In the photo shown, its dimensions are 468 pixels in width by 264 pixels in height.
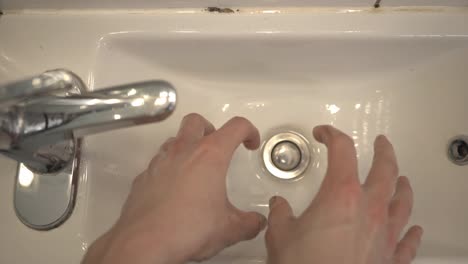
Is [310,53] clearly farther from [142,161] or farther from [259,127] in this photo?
[142,161]

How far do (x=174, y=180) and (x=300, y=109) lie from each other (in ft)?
0.67

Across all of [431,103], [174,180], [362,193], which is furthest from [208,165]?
[431,103]

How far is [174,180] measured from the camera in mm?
323

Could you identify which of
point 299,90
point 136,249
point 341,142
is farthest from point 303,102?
point 136,249

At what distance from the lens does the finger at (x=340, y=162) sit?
0.31m

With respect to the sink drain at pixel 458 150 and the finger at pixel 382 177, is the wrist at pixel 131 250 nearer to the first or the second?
the finger at pixel 382 177

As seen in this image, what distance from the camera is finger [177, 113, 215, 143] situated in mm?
362

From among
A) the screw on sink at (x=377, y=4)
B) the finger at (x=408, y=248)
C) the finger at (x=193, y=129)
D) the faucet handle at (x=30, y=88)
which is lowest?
the finger at (x=408, y=248)

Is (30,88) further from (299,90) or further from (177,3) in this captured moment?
(299,90)

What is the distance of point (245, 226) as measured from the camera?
0.35 metres

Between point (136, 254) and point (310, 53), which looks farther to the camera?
point (310, 53)

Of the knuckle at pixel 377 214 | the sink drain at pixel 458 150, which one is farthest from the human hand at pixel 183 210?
the sink drain at pixel 458 150

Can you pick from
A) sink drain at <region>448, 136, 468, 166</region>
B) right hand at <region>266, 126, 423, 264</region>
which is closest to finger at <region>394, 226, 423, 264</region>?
right hand at <region>266, 126, 423, 264</region>

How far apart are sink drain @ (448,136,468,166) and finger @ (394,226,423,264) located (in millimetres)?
116
